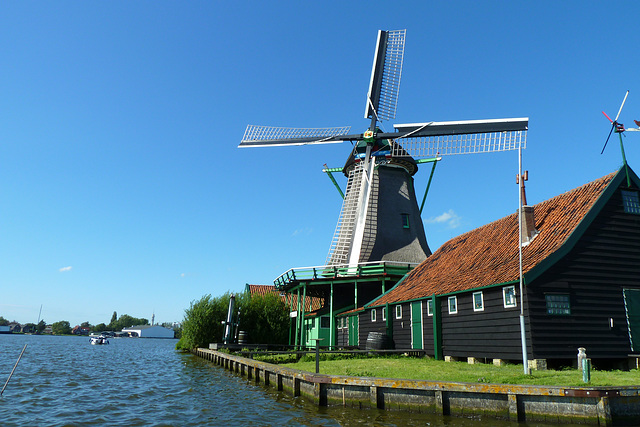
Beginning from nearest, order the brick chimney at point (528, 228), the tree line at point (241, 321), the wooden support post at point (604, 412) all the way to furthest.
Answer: the wooden support post at point (604, 412) < the brick chimney at point (528, 228) < the tree line at point (241, 321)

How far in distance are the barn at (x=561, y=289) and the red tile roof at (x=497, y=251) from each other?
6 centimetres

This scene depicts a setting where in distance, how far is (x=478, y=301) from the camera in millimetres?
16906

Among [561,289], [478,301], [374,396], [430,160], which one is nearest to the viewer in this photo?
[374,396]

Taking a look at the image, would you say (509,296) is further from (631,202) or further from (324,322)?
(324,322)

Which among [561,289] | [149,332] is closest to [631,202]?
[561,289]

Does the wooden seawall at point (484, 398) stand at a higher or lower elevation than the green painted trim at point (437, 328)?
lower

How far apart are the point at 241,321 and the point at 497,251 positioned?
81.0 feet

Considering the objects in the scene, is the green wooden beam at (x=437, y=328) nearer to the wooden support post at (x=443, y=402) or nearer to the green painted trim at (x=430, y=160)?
the wooden support post at (x=443, y=402)

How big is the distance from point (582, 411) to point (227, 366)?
19601 millimetres

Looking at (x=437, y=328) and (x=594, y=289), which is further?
(x=437, y=328)

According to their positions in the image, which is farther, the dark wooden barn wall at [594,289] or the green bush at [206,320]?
the green bush at [206,320]

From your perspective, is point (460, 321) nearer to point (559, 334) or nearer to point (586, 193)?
point (559, 334)

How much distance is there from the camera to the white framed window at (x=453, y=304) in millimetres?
18297

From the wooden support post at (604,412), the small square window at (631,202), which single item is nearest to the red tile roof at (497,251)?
the small square window at (631,202)
